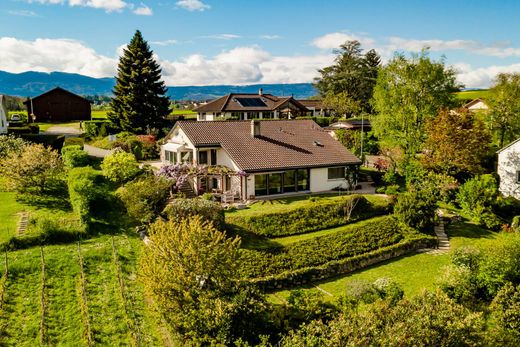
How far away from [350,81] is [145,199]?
66.5 m

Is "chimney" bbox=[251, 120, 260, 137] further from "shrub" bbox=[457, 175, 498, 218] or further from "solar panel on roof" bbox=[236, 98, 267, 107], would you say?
"solar panel on roof" bbox=[236, 98, 267, 107]

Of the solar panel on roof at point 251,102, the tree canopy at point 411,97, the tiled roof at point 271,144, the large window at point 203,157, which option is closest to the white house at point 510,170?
the tree canopy at point 411,97

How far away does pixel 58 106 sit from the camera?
76.7 meters

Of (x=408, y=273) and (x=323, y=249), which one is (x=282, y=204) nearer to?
(x=323, y=249)

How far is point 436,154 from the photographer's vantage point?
3756 centimetres

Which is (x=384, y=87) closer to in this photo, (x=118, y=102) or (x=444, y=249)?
(x=444, y=249)

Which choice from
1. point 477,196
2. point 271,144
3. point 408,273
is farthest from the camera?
point 271,144

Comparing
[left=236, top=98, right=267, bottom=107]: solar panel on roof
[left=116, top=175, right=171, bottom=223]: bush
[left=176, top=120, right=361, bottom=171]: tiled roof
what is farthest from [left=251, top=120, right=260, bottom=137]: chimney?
[left=236, top=98, right=267, bottom=107]: solar panel on roof

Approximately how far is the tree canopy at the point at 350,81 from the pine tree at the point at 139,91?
35.9 m

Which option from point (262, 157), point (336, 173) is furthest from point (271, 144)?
point (336, 173)

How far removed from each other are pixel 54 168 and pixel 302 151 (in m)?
19.3

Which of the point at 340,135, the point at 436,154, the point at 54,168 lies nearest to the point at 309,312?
the point at 54,168

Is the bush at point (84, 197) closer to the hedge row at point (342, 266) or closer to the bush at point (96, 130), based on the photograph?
the hedge row at point (342, 266)

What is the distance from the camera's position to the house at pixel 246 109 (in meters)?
72.4
